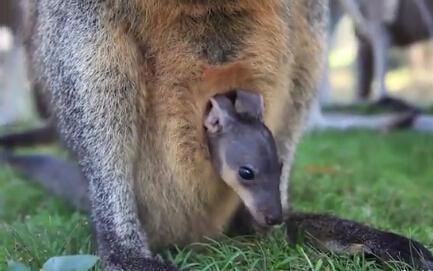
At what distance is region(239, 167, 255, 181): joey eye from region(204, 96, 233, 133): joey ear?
0.16 meters

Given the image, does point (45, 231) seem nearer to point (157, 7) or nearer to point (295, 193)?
point (157, 7)

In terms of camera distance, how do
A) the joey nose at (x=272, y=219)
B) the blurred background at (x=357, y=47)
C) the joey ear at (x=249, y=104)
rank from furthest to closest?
the blurred background at (x=357, y=47) < the joey ear at (x=249, y=104) < the joey nose at (x=272, y=219)

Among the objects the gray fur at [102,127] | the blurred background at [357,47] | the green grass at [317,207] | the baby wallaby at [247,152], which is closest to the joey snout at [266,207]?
the baby wallaby at [247,152]

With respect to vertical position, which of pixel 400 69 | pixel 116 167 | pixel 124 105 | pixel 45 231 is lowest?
pixel 400 69

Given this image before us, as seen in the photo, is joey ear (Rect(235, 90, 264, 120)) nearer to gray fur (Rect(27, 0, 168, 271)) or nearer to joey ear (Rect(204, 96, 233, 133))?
joey ear (Rect(204, 96, 233, 133))

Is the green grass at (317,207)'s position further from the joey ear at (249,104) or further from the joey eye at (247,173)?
the joey ear at (249,104)

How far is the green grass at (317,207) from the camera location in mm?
2646

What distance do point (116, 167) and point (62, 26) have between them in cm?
50

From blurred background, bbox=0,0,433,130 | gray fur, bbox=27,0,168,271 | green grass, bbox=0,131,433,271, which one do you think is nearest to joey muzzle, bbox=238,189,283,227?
green grass, bbox=0,131,433,271

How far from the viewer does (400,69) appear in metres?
14.1

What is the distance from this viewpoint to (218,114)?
2594 millimetres

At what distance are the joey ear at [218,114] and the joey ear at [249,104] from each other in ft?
0.11

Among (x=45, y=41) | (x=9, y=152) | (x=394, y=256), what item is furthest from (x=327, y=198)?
(x=9, y=152)

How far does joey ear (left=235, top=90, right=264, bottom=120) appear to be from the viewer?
2578 mm
